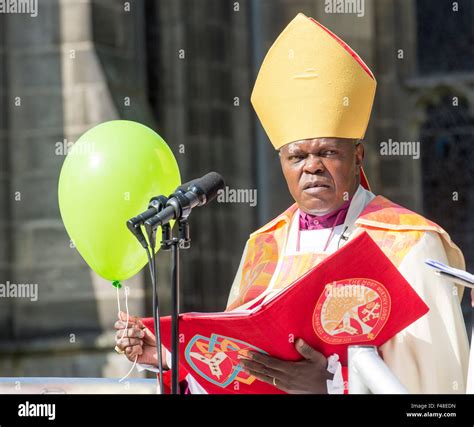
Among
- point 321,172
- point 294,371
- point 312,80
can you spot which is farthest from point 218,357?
point 312,80

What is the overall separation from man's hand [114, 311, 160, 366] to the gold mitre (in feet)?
2.62

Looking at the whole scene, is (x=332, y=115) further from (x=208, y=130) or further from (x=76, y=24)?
(x=208, y=130)

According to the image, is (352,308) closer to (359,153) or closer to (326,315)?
(326,315)

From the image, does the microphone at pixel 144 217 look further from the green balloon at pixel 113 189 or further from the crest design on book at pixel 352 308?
the green balloon at pixel 113 189

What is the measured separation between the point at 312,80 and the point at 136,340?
1.13 m

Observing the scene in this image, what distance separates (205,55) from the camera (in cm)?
1041

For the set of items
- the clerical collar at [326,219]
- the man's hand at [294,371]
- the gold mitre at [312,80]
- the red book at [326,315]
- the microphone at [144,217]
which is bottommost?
the man's hand at [294,371]

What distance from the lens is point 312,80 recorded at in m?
5.24

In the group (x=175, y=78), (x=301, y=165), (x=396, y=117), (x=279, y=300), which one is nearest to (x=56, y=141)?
(x=175, y=78)

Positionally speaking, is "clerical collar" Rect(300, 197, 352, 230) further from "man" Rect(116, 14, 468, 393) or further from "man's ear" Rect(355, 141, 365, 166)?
"man's ear" Rect(355, 141, 365, 166)

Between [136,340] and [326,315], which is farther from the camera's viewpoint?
[136,340]

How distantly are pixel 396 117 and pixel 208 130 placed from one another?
159 centimetres

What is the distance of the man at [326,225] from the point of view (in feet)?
15.1

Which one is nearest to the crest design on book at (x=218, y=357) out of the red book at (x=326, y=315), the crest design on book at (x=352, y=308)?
the red book at (x=326, y=315)
